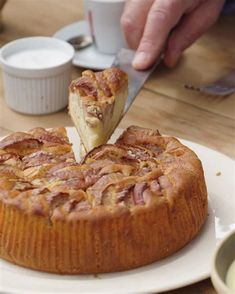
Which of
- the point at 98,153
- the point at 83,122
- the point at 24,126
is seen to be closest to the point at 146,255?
the point at 98,153

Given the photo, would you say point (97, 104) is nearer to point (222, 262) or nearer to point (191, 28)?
point (222, 262)

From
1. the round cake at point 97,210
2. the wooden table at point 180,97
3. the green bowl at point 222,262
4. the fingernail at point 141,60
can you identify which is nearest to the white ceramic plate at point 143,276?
the round cake at point 97,210

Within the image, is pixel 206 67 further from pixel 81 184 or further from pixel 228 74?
pixel 81 184

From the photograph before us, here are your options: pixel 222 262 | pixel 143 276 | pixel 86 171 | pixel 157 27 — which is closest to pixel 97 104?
pixel 86 171

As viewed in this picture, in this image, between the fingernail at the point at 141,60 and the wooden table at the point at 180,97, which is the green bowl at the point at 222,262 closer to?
the wooden table at the point at 180,97

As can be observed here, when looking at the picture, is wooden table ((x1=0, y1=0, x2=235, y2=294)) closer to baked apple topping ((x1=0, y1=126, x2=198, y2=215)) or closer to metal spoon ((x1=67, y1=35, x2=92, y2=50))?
metal spoon ((x1=67, y1=35, x2=92, y2=50))
